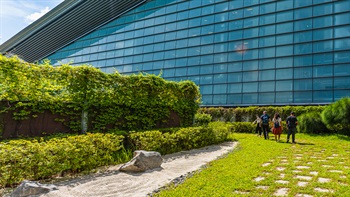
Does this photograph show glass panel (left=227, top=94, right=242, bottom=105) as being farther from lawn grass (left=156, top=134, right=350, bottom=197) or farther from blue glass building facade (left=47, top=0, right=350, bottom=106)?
lawn grass (left=156, top=134, right=350, bottom=197)

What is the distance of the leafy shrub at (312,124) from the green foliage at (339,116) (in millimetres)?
659

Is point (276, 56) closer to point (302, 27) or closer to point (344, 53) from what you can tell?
point (302, 27)

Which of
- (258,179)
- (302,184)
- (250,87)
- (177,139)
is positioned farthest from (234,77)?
(302,184)

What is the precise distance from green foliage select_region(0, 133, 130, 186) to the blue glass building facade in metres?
22.0

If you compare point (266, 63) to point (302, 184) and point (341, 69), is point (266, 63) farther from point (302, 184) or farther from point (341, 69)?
point (302, 184)

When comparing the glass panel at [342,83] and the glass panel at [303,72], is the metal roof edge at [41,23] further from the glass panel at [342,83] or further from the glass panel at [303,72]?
the glass panel at [342,83]

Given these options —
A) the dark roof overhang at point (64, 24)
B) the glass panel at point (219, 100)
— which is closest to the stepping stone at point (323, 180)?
the glass panel at point (219, 100)

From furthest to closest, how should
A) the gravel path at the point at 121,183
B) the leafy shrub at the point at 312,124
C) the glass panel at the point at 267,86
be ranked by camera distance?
the glass panel at the point at 267,86
the leafy shrub at the point at 312,124
the gravel path at the point at 121,183

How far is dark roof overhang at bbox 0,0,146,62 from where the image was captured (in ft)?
127

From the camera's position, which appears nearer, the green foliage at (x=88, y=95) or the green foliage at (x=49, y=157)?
the green foliage at (x=49, y=157)

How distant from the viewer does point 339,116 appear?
14805mm

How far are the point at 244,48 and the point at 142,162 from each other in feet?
81.3

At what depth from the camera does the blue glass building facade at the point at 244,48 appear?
2316cm

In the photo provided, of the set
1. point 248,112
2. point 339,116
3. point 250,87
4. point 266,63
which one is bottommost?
point 339,116
